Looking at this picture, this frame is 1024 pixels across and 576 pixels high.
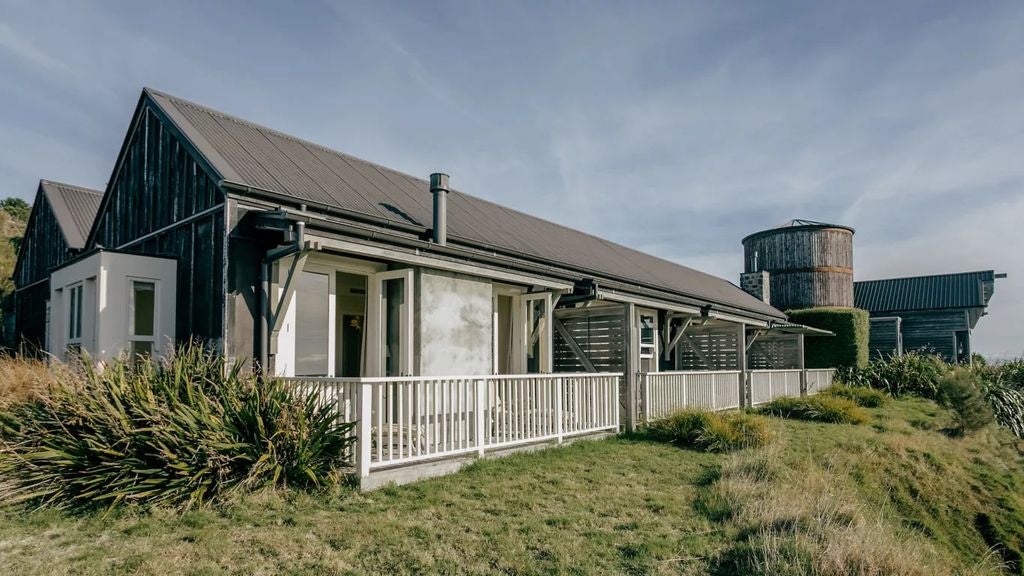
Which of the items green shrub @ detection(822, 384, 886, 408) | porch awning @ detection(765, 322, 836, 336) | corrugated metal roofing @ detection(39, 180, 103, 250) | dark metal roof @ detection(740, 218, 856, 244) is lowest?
green shrub @ detection(822, 384, 886, 408)

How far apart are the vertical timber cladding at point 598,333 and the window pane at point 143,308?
738 centimetres

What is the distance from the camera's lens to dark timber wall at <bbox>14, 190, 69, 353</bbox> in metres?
16.2

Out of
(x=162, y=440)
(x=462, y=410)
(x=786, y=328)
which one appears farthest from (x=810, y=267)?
(x=162, y=440)

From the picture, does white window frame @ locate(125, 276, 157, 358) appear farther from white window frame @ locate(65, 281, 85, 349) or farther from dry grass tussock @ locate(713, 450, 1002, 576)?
dry grass tussock @ locate(713, 450, 1002, 576)

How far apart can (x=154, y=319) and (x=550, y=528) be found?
21.4 feet

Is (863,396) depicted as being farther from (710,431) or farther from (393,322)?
(393,322)

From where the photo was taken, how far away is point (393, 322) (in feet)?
30.5

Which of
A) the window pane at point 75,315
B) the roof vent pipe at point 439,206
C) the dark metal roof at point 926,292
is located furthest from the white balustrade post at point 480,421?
the dark metal roof at point 926,292

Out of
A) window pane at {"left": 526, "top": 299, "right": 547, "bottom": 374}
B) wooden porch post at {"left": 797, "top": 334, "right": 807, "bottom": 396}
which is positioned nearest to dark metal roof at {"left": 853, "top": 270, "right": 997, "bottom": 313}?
wooden porch post at {"left": 797, "top": 334, "right": 807, "bottom": 396}

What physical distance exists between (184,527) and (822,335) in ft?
77.7

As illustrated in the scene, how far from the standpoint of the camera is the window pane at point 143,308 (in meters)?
8.66

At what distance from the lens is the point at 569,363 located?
13266mm

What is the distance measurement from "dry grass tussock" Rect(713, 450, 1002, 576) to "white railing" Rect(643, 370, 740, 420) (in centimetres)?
365

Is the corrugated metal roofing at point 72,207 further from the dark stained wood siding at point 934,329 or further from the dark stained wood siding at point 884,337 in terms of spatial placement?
the dark stained wood siding at point 934,329
